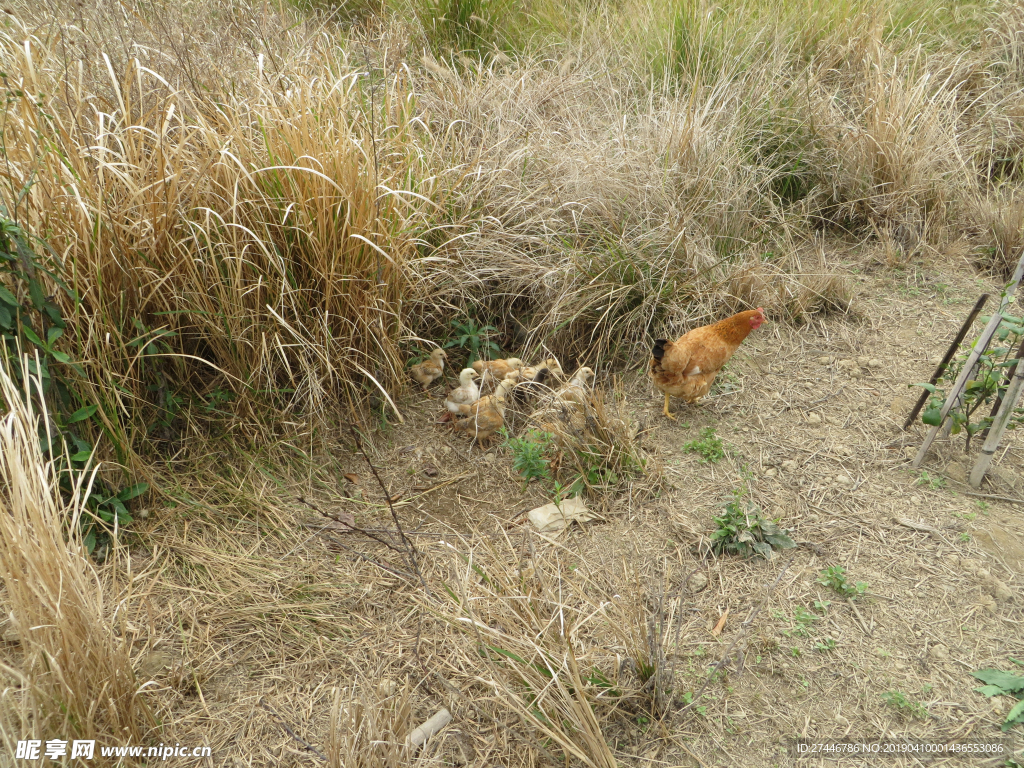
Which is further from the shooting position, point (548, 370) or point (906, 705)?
point (548, 370)

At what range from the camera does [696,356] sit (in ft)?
9.74

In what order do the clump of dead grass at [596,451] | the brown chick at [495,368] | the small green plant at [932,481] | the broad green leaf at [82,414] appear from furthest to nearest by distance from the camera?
the brown chick at [495,368] → the clump of dead grass at [596,451] → the small green plant at [932,481] → the broad green leaf at [82,414]

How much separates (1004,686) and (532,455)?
170 centimetres

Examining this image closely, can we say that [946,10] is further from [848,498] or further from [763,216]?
[848,498]

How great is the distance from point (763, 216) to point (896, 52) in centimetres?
195

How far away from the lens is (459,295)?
11.7 feet

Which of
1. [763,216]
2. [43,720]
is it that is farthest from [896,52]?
[43,720]

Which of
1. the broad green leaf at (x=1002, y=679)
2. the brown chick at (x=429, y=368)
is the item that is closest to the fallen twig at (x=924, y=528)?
the broad green leaf at (x=1002, y=679)

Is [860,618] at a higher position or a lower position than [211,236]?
lower

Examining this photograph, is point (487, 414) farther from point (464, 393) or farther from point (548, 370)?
point (548, 370)

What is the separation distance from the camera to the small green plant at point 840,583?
7.68 ft

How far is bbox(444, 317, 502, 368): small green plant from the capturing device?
3.51m

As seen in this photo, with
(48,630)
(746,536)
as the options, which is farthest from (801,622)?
(48,630)

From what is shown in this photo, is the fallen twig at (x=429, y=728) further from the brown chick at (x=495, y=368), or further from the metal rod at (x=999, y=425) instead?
the metal rod at (x=999, y=425)
